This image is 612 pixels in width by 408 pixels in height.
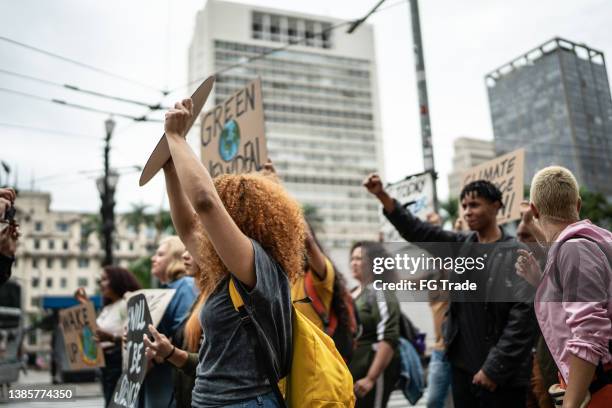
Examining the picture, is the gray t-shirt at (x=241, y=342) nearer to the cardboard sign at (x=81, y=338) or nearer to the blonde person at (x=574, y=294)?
the blonde person at (x=574, y=294)

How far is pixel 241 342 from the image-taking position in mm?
1981

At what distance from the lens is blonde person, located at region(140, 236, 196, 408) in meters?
3.48

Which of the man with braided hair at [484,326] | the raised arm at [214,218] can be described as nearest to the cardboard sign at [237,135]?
the man with braided hair at [484,326]

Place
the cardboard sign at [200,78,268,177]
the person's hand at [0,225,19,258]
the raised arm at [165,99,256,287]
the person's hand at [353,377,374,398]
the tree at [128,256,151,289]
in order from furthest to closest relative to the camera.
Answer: the tree at [128,256,151,289], the cardboard sign at [200,78,268,177], the person's hand at [353,377,374,398], the person's hand at [0,225,19,258], the raised arm at [165,99,256,287]

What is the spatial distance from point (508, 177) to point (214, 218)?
4.35 metres

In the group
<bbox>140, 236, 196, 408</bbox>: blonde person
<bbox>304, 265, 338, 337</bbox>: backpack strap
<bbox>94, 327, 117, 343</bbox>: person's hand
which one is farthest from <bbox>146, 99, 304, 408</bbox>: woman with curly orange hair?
<bbox>94, 327, 117, 343</bbox>: person's hand

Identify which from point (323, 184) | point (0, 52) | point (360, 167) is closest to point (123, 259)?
point (323, 184)

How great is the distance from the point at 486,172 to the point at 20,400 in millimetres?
4616

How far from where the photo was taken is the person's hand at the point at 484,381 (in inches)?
→ 128

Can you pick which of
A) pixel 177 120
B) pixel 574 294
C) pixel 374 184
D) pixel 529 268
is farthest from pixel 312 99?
pixel 574 294

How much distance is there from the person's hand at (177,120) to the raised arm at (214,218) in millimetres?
80

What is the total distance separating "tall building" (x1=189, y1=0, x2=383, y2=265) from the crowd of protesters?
103 meters

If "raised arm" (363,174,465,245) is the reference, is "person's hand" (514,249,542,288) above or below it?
below

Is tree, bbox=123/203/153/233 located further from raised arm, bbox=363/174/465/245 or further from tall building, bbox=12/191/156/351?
raised arm, bbox=363/174/465/245
